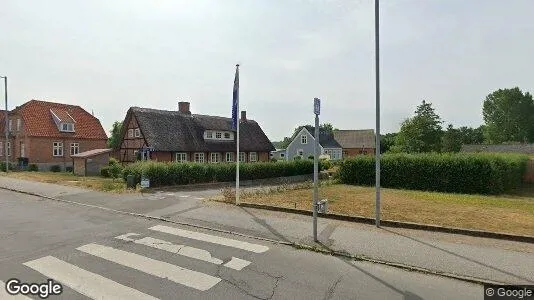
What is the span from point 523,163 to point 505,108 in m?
59.9

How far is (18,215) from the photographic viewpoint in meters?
11.7

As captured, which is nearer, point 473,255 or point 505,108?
point 473,255

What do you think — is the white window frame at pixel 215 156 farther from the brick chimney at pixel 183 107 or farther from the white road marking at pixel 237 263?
the white road marking at pixel 237 263

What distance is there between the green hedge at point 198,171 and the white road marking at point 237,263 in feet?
45.9

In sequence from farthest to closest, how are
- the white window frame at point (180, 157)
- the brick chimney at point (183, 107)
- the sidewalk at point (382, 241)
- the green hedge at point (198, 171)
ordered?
the brick chimney at point (183, 107) < the white window frame at point (180, 157) < the green hedge at point (198, 171) < the sidewalk at point (382, 241)

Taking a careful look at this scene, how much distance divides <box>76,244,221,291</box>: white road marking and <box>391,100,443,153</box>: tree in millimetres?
41937

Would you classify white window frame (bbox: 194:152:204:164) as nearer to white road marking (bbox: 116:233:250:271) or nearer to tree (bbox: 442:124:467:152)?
white road marking (bbox: 116:233:250:271)

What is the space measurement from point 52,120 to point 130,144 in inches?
468

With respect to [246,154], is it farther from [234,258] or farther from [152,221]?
[234,258]

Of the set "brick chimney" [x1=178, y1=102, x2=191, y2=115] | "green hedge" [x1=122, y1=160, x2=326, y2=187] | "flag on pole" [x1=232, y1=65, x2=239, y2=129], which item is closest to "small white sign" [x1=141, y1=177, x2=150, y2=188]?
"green hedge" [x1=122, y1=160, x2=326, y2=187]

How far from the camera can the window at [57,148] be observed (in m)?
36.6

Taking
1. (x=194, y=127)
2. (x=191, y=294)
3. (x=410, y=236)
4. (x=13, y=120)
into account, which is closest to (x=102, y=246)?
(x=191, y=294)

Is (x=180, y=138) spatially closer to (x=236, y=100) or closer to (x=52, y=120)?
(x=52, y=120)

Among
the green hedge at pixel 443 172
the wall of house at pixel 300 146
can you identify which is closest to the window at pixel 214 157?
the green hedge at pixel 443 172
